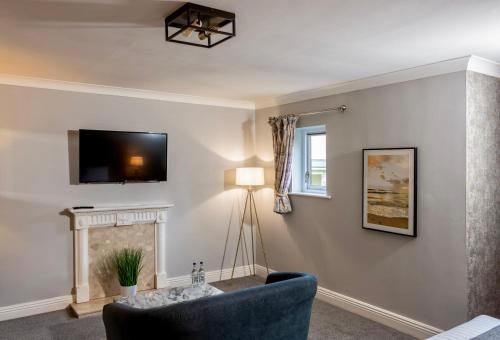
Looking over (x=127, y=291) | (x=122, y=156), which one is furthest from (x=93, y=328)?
(x=122, y=156)

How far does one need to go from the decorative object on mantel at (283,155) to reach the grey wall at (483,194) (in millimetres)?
1876

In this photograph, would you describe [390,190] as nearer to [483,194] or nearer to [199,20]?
[483,194]

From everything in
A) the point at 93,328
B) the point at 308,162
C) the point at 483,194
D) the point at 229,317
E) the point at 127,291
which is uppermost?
the point at 308,162

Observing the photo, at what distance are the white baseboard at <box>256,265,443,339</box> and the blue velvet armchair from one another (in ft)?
5.06

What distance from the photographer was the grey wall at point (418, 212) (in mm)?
3422

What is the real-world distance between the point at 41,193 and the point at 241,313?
2.99 metres

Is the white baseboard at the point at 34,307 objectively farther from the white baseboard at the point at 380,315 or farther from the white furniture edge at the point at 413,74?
the white furniture edge at the point at 413,74

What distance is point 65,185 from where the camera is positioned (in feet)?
14.4

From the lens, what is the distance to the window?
4.97 m

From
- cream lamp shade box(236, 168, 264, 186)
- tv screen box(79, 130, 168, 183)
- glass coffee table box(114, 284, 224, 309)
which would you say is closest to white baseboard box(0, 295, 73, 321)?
glass coffee table box(114, 284, 224, 309)

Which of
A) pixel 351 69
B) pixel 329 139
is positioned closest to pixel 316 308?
pixel 329 139

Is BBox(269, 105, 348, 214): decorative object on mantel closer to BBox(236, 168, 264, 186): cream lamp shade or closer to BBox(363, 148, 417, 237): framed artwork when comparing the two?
BBox(236, 168, 264, 186): cream lamp shade

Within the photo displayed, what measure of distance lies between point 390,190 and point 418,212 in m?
0.33

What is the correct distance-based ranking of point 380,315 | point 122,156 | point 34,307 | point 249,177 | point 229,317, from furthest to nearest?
point 249,177, point 122,156, point 34,307, point 380,315, point 229,317
